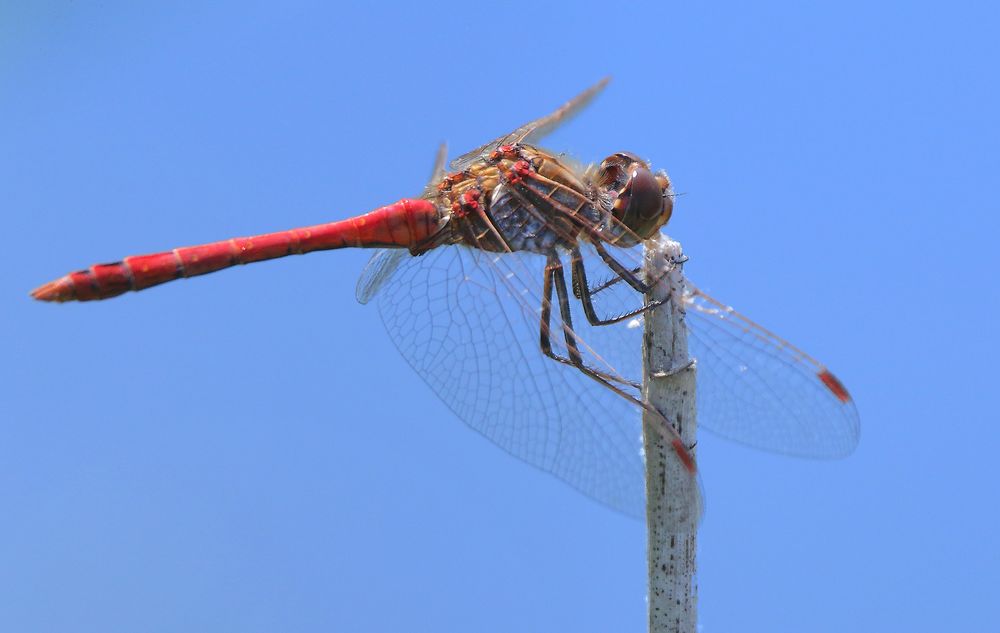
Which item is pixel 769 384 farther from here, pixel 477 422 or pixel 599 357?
pixel 477 422

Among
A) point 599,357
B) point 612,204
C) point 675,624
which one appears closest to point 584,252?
point 612,204

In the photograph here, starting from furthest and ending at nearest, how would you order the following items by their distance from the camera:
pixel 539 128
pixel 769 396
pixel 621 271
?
pixel 539 128 < pixel 769 396 < pixel 621 271

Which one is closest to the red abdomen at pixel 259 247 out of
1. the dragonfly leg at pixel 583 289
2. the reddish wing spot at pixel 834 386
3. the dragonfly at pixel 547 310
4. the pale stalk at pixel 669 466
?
the dragonfly at pixel 547 310

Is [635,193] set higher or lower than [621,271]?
higher

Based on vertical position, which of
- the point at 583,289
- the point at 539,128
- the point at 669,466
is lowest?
the point at 669,466

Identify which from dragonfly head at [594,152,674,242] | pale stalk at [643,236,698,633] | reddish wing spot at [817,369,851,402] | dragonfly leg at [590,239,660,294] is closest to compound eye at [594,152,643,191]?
dragonfly head at [594,152,674,242]

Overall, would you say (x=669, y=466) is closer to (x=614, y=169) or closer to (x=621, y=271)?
(x=621, y=271)

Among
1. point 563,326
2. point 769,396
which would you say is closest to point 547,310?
point 563,326

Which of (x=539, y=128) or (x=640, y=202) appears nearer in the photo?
(x=640, y=202)
